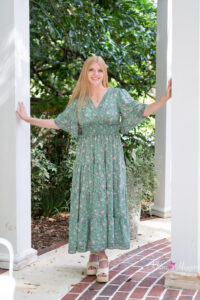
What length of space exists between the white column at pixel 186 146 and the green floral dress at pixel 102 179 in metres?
0.40

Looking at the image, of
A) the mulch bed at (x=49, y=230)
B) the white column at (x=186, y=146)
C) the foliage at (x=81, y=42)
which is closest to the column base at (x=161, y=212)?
the mulch bed at (x=49, y=230)

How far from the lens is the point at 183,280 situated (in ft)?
9.97

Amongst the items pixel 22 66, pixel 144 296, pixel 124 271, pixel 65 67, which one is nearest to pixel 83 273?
pixel 124 271

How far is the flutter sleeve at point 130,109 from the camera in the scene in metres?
3.32

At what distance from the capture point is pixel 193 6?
294 centimetres

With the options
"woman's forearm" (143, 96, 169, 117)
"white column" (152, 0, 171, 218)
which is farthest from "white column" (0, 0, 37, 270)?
"white column" (152, 0, 171, 218)

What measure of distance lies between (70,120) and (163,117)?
2108 mm

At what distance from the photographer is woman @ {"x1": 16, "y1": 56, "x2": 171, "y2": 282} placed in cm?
332

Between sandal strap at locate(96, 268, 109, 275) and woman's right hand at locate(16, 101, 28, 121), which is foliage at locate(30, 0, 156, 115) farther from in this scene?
sandal strap at locate(96, 268, 109, 275)

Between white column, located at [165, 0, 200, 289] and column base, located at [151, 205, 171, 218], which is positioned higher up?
white column, located at [165, 0, 200, 289]

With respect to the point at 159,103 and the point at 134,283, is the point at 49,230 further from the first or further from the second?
the point at 159,103

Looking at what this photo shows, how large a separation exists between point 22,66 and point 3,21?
0.37m

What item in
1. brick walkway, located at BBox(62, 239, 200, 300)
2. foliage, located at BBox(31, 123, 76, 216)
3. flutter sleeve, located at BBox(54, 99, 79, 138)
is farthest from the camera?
foliage, located at BBox(31, 123, 76, 216)

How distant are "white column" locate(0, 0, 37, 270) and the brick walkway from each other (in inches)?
27.3
